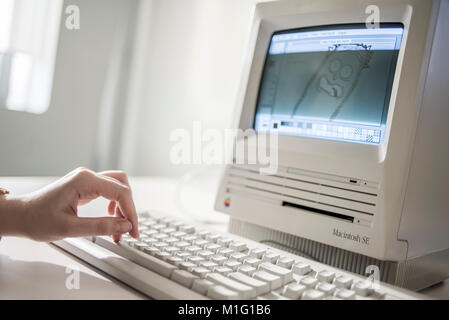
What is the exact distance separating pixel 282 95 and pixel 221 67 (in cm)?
73

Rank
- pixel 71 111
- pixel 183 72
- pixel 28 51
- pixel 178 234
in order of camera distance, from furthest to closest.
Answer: pixel 71 111 → pixel 28 51 → pixel 183 72 → pixel 178 234

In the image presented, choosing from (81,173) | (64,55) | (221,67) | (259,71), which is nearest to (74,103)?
(64,55)

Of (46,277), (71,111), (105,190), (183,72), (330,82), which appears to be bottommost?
(46,277)

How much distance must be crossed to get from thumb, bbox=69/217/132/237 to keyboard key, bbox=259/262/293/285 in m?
0.20

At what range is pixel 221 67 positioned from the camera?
A: 1.42m

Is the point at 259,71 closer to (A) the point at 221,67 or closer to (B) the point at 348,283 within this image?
(B) the point at 348,283

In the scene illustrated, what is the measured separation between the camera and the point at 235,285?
1.37 ft

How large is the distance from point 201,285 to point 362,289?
7.2 inches

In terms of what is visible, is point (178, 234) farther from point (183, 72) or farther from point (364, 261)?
point (183, 72)

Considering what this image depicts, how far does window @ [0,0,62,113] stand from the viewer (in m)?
1.68

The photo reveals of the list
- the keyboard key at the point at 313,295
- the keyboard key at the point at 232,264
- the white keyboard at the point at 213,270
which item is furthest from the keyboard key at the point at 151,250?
the keyboard key at the point at 313,295

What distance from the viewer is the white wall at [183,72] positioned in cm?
139

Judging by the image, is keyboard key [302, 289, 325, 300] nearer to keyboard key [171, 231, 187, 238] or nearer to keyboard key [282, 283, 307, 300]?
keyboard key [282, 283, 307, 300]

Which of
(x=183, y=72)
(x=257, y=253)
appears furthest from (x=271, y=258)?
(x=183, y=72)
